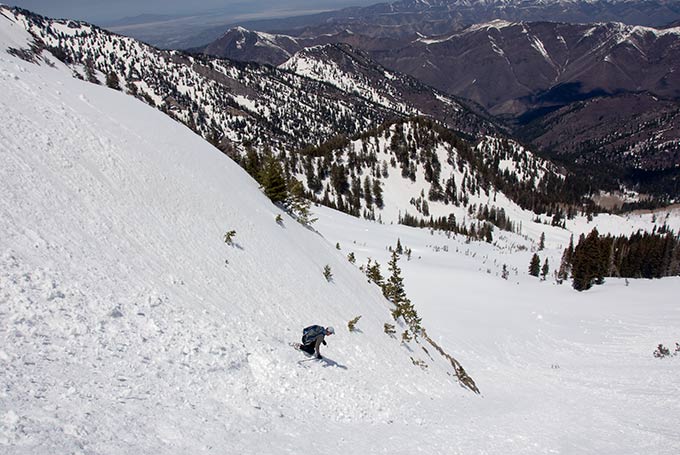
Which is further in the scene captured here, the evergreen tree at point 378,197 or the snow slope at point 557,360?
the evergreen tree at point 378,197

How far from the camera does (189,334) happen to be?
11.2 meters

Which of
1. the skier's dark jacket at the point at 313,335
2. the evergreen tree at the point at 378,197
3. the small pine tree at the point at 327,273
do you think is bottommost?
the evergreen tree at the point at 378,197

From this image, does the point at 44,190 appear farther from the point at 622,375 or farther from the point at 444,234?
the point at 444,234

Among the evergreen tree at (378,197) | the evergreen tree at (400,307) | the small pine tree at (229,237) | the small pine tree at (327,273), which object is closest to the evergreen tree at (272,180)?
the small pine tree at (327,273)

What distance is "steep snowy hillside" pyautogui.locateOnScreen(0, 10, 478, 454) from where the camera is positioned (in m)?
7.76

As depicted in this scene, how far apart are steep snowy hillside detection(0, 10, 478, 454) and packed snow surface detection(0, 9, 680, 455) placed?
5 centimetres

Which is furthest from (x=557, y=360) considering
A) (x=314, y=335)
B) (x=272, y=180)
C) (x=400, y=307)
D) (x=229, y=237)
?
(x=229, y=237)

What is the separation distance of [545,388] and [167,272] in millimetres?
24982

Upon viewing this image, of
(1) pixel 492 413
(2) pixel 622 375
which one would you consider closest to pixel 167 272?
(1) pixel 492 413

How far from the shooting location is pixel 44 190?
40.3 feet

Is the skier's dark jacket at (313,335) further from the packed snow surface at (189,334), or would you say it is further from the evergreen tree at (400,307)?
the evergreen tree at (400,307)

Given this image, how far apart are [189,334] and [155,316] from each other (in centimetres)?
107

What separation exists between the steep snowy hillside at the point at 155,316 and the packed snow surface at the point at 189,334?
0.05 meters

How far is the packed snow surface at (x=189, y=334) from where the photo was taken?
8.03 metres
